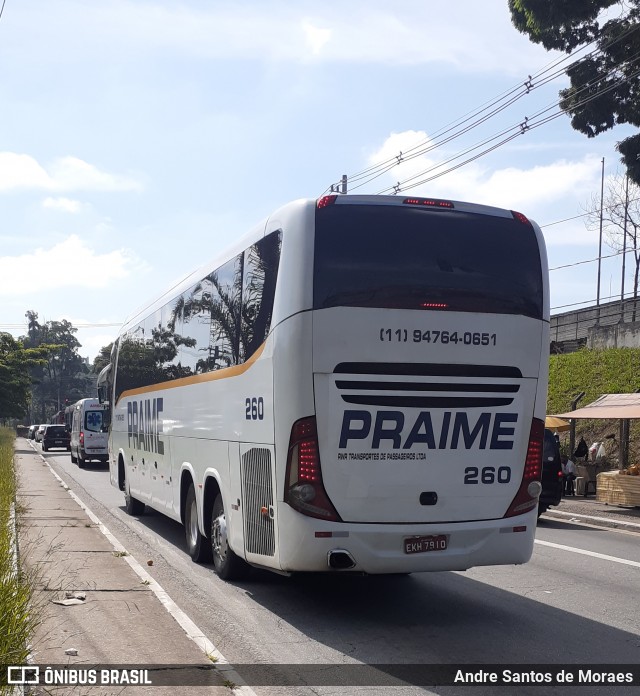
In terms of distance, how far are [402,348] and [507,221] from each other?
1.80 m

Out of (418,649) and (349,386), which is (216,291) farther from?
(418,649)

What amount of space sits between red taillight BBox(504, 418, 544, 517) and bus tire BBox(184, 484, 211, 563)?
439cm

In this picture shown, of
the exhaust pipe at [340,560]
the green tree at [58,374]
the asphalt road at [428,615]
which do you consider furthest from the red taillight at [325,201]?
the green tree at [58,374]

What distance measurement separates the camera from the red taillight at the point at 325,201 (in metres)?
8.58

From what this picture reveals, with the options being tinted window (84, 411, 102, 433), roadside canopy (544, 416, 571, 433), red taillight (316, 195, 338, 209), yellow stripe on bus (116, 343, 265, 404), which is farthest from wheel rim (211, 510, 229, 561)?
tinted window (84, 411, 102, 433)

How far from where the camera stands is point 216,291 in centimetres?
1132

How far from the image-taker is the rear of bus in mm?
8234

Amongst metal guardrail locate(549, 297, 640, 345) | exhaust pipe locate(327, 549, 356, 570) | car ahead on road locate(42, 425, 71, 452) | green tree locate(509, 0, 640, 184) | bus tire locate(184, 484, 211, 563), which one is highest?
green tree locate(509, 0, 640, 184)

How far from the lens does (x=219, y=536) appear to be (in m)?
10.7

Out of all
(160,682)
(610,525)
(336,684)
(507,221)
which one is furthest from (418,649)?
(610,525)

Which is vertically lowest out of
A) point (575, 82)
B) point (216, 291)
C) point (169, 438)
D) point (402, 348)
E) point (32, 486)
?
point (32, 486)

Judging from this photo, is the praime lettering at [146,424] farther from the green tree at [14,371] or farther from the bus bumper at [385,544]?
the green tree at [14,371]

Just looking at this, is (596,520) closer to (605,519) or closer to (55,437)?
Answer: (605,519)

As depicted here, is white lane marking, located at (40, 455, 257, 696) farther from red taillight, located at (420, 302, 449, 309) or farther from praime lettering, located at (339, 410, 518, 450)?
red taillight, located at (420, 302, 449, 309)
